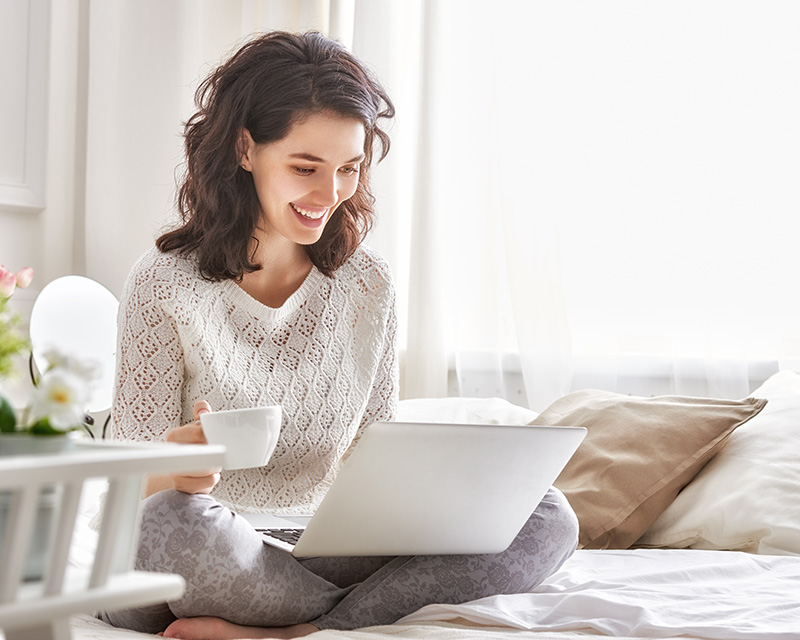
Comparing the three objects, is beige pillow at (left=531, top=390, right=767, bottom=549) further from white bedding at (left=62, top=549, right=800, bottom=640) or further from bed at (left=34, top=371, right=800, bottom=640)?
white bedding at (left=62, top=549, right=800, bottom=640)

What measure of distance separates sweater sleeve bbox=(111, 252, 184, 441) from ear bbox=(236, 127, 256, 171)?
239 millimetres

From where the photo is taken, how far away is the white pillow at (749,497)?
62.4 inches

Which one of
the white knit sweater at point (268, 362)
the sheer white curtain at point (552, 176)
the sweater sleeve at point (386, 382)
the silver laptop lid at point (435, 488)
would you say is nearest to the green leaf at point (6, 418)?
the silver laptop lid at point (435, 488)

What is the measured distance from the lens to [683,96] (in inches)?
89.7

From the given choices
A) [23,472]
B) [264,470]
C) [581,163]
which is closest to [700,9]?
[581,163]

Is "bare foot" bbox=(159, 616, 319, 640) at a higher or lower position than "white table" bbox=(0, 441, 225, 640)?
lower

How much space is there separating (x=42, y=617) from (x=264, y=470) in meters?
0.98

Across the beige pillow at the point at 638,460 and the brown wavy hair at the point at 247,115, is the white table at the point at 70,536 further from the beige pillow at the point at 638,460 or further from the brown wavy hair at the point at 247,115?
the beige pillow at the point at 638,460

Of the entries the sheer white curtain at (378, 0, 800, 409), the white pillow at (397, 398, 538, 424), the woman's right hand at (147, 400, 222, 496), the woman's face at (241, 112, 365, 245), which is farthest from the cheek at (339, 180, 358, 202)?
the sheer white curtain at (378, 0, 800, 409)

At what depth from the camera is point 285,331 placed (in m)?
1.55

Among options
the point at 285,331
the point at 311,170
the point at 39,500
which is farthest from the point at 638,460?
the point at 39,500

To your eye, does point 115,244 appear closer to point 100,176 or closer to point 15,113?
point 100,176

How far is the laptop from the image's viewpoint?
A: 100 cm

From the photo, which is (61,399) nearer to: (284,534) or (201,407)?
(201,407)
